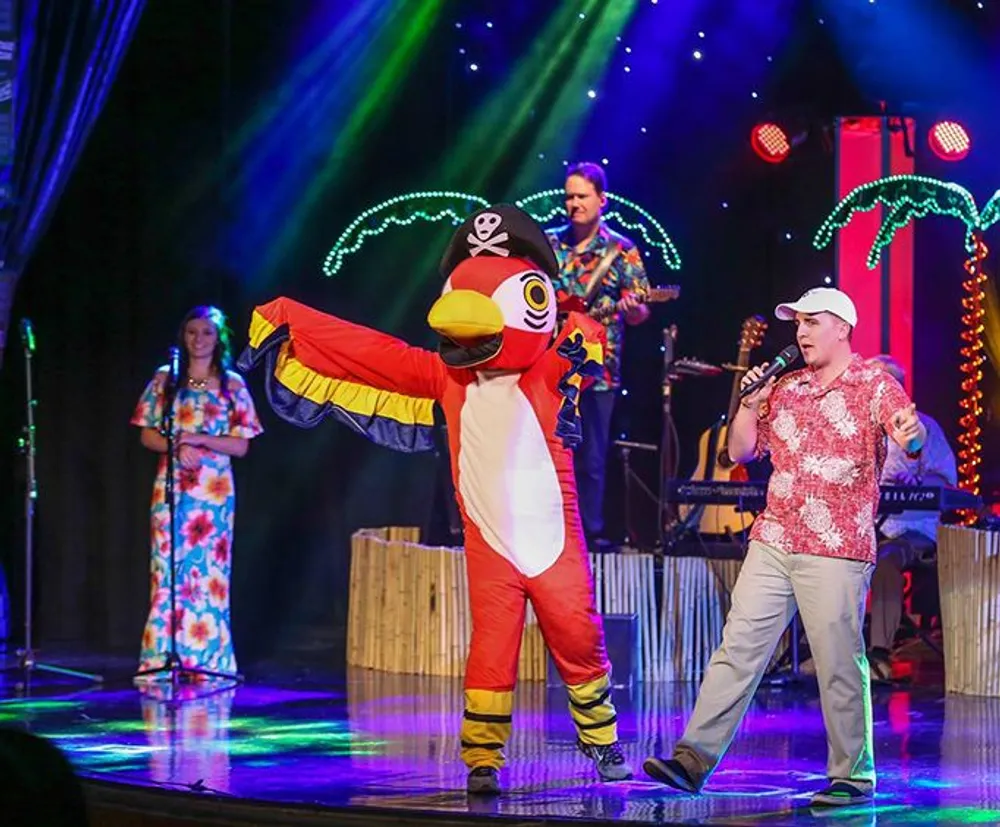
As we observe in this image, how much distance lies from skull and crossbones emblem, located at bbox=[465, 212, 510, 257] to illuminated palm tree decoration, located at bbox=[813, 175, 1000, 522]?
4.41 meters

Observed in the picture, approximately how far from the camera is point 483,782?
19.2ft

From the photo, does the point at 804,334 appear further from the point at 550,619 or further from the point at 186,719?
the point at 186,719

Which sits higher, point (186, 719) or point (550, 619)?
point (550, 619)

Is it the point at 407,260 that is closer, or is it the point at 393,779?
the point at 393,779

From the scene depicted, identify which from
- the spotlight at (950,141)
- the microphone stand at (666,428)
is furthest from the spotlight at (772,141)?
the microphone stand at (666,428)

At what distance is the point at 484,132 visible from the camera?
1082 centimetres

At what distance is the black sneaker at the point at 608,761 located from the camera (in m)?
6.07

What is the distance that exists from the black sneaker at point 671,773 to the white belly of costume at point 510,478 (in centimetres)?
71

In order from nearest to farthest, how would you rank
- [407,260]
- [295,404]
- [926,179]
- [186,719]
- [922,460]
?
1. [295,404]
2. [186,719]
3. [922,460]
4. [926,179]
5. [407,260]

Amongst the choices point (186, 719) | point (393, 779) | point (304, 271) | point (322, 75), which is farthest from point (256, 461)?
point (393, 779)

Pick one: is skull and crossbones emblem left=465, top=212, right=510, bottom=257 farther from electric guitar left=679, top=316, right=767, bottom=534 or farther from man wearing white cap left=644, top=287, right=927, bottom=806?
electric guitar left=679, top=316, right=767, bottom=534

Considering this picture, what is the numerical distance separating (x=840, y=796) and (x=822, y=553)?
738 millimetres

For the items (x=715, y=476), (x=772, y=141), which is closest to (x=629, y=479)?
(x=715, y=476)

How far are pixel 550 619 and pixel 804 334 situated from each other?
1.23 m
